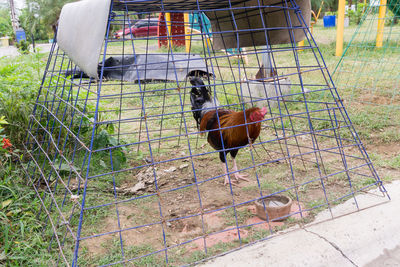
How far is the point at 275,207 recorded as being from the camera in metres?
3.06

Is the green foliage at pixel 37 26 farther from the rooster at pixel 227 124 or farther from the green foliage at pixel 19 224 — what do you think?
the green foliage at pixel 19 224

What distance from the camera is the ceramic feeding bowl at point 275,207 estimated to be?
10.00ft

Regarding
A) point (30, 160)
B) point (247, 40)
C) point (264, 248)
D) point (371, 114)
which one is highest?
point (247, 40)

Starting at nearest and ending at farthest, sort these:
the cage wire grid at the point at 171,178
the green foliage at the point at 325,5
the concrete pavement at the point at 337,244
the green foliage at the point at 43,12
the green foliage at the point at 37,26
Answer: the concrete pavement at the point at 337,244 < the cage wire grid at the point at 171,178 < the green foliage at the point at 325,5 < the green foliage at the point at 43,12 < the green foliage at the point at 37,26

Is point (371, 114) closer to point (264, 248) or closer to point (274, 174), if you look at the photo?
point (274, 174)

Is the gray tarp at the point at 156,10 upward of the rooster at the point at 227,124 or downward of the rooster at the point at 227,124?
upward

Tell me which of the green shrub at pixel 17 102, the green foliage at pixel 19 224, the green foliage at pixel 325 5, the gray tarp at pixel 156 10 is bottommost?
the green foliage at pixel 325 5

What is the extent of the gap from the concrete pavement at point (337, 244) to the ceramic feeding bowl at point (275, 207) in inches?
8.7

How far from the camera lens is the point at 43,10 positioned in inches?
1175

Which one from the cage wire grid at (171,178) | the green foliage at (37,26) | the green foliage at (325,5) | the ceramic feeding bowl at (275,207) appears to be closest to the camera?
the cage wire grid at (171,178)

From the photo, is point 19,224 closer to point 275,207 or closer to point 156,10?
point 275,207

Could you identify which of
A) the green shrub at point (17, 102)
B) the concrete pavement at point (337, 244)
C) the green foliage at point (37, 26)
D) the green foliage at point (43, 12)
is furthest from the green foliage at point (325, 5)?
the concrete pavement at point (337, 244)

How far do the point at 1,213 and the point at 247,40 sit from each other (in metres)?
3.18

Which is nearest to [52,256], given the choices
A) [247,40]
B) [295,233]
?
[295,233]
